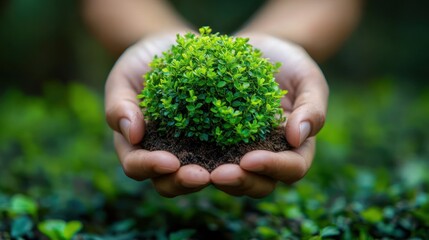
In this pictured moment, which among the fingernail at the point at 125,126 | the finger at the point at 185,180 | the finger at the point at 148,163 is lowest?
the finger at the point at 185,180

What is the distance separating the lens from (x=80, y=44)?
6.83m

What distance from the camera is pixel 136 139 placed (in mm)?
1879

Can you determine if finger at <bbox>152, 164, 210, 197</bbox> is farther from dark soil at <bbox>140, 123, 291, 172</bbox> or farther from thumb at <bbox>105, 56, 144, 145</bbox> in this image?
thumb at <bbox>105, 56, 144, 145</bbox>

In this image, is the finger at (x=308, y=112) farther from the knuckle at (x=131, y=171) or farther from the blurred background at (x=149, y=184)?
the knuckle at (x=131, y=171)

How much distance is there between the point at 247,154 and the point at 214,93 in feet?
0.91

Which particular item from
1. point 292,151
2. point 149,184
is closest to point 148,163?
point 292,151

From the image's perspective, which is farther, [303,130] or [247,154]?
[303,130]

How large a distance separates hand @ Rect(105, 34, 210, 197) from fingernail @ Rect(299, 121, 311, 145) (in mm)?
379

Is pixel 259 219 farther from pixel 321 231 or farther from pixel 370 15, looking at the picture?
pixel 370 15

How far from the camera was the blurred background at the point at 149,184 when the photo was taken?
227 cm

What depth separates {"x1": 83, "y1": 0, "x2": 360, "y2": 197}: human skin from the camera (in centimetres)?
171

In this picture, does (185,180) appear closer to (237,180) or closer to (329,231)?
(237,180)

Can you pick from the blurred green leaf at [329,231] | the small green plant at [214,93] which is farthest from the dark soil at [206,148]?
the blurred green leaf at [329,231]

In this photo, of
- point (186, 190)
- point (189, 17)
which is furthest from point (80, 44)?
point (186, 190)
